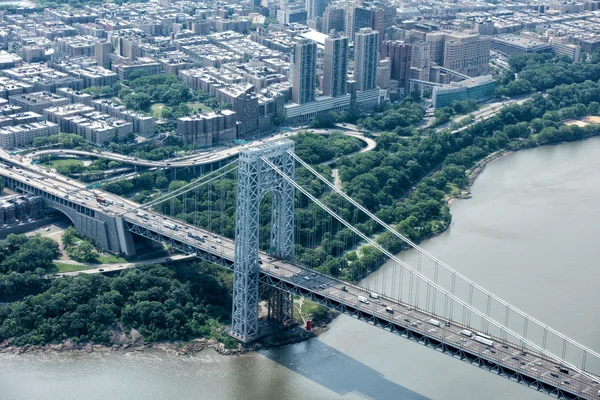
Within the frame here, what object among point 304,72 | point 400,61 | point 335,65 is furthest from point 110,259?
point 400,61

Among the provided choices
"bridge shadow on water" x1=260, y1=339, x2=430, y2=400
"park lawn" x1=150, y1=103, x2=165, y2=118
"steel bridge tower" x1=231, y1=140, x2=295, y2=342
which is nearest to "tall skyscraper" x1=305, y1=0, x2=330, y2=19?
"park lawn" x1=150, y1=103, x2=165, y2=118

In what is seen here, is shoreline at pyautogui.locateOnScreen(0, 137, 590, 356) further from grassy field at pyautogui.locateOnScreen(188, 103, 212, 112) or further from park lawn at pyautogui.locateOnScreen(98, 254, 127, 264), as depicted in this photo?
grassy field at pyautogui.locateOnScreen(188, 103, 212, 112)

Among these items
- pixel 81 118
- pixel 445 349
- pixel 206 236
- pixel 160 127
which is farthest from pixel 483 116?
pixel 445 349

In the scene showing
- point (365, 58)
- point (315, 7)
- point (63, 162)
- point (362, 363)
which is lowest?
point (362, 363)

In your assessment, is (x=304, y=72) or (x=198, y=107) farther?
(x=304, y=72)

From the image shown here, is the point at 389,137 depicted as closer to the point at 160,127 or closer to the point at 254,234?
the point at 160,127

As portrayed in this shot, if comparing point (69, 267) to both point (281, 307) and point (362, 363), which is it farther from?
point (362, 363)

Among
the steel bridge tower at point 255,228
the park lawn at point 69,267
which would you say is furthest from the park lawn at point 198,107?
the steel bridge tower at point 255,228

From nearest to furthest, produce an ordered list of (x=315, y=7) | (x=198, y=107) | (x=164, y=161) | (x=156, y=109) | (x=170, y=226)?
1. (x=170, y=226)
2. (x=164, y=161)
3. (x=156, y=109)
4. (x=198, y=107)
5. (x=315, y=7)
